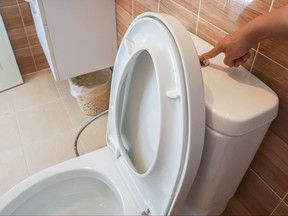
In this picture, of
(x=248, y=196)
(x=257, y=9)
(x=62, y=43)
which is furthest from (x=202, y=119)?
(x=62, y=43)

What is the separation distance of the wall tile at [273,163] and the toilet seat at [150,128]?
27cm

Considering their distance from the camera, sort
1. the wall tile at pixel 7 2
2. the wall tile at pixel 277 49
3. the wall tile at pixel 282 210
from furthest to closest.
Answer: the wall tile at pixel 7 2
the wall tile at pixel 282 210
the wall tile at pixel 277 49

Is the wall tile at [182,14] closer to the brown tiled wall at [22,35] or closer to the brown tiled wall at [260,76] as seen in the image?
the brown tiled wall at [260,76]

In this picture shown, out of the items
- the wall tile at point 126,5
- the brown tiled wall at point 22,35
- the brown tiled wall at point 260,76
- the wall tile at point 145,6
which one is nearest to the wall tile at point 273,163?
the brown tiled wall at point 260,76

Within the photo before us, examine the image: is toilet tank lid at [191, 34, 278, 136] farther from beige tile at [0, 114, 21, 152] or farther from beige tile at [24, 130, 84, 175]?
beige tile at [0, 114, 21, 152]

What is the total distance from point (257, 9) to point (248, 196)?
56 centimetres

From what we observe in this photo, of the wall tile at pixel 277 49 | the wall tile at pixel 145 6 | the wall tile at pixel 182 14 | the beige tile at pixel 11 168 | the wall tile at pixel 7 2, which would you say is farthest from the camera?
the wall tile at pixel 7 2

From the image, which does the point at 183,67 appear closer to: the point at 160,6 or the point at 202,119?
the point at 202,119

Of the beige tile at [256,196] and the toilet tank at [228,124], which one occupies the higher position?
the toilet tank at [228,124]

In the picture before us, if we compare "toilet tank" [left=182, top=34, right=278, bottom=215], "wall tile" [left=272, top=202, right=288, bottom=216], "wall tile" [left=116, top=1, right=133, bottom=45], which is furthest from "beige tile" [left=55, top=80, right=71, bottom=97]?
"wall tile" [left=272, top=202, right=288, bottom=216]

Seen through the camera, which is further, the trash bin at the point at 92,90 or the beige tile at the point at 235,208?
the trash bin at the point at 92,90

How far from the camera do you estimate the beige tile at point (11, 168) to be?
4.31 feet

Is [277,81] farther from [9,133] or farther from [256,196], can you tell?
[9,133]

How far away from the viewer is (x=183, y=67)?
469 millimetres
